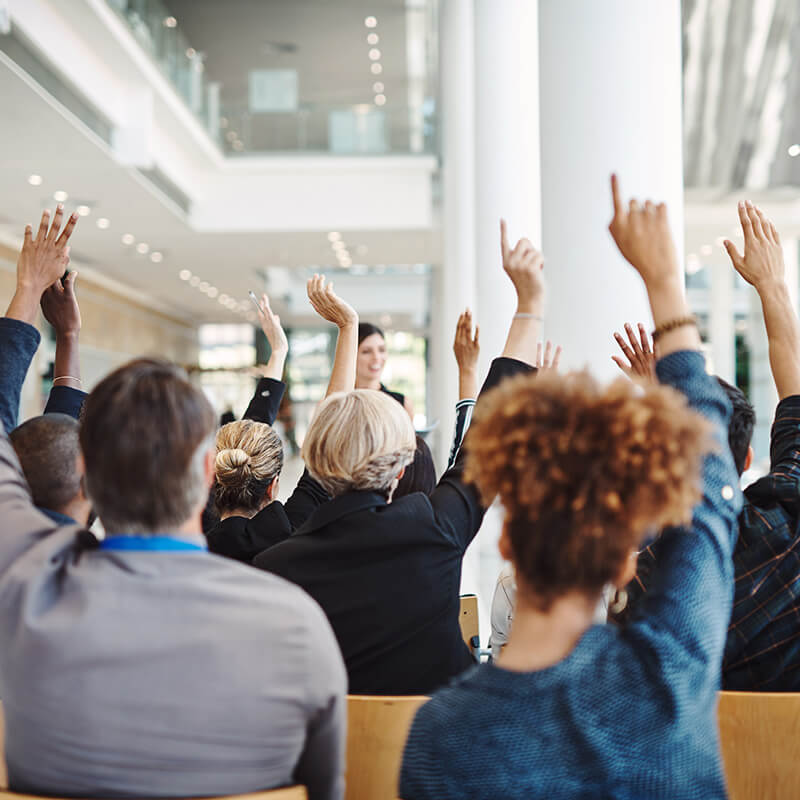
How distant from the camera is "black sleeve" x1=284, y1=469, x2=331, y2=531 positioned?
2.23m

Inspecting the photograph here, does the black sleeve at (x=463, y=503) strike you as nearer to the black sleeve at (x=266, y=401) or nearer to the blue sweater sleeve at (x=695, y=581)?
the blue sweater sleeve at (x=695, y=581)

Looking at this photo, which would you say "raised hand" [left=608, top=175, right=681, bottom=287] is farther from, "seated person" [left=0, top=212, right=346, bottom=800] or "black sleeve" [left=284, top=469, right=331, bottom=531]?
"black sleeve" [left=284, top=469, right=331, bottom=531]

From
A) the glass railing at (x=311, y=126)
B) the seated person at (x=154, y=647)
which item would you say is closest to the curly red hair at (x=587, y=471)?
the seated person at (x=154, y=647)

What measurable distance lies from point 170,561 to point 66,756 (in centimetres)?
26

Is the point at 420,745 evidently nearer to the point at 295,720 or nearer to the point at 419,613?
the point at 295,720

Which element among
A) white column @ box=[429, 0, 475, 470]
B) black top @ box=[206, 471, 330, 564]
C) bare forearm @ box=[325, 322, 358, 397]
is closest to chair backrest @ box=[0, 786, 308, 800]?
black top @ box=[206, 471, 330, 564]

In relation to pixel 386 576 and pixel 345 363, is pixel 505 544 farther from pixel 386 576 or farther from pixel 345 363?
pixel 345 363

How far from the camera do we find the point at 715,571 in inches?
39.4

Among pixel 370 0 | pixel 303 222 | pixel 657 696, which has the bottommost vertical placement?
pixel 657 696

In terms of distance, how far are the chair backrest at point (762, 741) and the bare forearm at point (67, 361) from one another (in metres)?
1.65

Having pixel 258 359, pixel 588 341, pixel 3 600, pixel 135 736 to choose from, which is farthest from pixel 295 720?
pixel 258 359

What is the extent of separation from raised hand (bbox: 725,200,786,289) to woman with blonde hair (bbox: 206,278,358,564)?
1093 mm

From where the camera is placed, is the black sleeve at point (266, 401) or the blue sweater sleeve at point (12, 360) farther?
the black sleeve at point (266, 401)

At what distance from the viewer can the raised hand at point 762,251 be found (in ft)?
5.30
